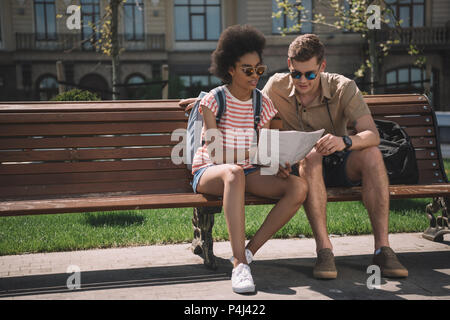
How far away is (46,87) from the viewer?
26.8m

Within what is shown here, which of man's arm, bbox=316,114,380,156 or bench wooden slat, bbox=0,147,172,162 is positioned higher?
man's arm, bbox=316,114,380,156

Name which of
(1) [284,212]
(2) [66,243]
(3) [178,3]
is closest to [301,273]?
(1) [284,212]

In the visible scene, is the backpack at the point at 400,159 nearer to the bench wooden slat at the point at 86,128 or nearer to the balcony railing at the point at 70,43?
the bench wooden slat at the point at 86,128

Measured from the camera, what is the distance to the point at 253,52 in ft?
11.8

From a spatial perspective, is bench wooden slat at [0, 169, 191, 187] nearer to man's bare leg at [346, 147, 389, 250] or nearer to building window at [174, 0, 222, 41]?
man's bare leg at [346, 147, 389, 250]

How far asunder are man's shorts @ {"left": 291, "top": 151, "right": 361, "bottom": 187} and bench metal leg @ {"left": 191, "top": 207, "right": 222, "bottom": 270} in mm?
700

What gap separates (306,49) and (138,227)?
2.56m

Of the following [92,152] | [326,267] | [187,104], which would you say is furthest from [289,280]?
[92,152]

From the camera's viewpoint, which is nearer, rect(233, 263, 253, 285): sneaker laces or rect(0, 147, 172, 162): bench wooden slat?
rect(233, 263, 253, 285): sneaker laces

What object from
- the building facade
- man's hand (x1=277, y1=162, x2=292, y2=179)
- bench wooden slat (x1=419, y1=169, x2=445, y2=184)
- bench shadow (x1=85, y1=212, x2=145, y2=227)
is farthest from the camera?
the building facade

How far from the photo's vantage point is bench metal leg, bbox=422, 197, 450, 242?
179 inches

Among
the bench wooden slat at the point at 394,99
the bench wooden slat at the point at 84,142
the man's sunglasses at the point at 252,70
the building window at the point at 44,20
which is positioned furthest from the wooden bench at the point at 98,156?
the building window at the point at 44,20

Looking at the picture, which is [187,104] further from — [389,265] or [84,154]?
[389,265]

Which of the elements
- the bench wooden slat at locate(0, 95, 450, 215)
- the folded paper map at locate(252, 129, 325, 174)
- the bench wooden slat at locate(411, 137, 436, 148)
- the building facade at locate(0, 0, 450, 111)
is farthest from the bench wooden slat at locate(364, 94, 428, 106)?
the building facade at locate(0, 0, 450, 111)
